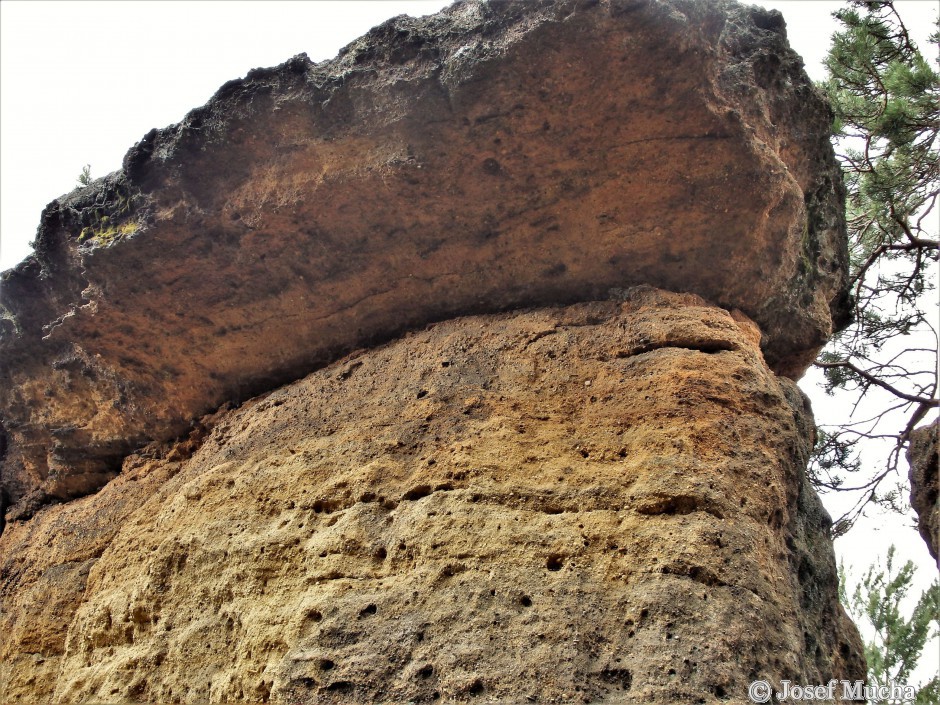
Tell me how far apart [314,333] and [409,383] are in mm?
781

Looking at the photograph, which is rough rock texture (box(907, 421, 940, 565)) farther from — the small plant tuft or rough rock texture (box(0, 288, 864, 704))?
the small plant tuft

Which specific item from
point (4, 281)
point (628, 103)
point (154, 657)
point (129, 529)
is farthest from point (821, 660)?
point (4, 281)

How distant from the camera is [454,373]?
4.21 metres

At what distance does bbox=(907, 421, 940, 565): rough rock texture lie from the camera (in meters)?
4.62

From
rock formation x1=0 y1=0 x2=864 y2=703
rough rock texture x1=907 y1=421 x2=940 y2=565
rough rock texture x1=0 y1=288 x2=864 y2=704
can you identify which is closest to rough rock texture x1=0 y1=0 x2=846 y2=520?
rock formation x1=0 y1=0 x2=864 y2=703

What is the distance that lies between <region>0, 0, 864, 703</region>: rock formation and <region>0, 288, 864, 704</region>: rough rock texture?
0.05 feet

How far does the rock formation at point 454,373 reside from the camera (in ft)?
10.4

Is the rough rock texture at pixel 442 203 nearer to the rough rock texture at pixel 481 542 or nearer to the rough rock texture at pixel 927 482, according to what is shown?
the rough rock texture at pixel 481 542

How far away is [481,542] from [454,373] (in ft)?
3.48

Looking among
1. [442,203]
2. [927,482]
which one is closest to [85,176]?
[442,203]

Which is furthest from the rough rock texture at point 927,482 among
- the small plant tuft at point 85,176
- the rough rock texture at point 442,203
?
the small plant tuft at point 85,176

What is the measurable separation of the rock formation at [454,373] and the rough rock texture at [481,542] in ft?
0.05

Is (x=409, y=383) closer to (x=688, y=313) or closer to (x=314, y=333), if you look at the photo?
(x=314, y=333)

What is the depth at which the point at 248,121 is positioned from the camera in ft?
13.9
